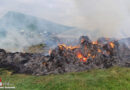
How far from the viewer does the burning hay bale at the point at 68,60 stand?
3158 centimetres

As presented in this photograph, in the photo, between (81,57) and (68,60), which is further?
(81,57)

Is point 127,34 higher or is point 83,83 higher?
point 127,34

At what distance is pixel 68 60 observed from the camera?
33500 mm

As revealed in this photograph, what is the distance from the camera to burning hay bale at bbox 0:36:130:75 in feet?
104

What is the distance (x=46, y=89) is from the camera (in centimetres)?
1748

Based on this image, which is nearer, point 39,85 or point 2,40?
point 39,85

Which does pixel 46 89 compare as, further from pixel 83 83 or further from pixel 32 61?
pixel 32 61

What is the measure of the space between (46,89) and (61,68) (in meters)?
13.6

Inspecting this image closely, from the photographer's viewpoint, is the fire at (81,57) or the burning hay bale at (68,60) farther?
the fire at (81,57)

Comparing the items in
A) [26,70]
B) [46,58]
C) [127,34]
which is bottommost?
[26,70]

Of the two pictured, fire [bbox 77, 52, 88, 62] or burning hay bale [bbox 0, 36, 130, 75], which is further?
fire [bbox 77, 52, 88, 62]

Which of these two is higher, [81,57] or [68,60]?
[81,57]

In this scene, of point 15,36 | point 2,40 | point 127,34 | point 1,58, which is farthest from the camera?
point 15,36

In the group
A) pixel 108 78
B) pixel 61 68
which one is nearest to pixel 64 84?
pixel 108 78
